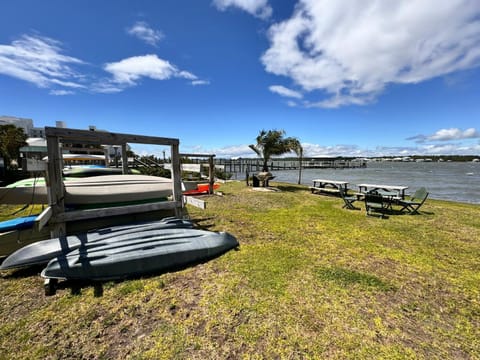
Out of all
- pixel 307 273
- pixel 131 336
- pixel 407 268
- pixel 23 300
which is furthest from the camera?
pixel 407 268

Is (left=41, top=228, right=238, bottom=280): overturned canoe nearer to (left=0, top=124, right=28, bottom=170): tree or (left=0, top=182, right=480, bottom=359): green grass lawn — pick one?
(left=0, top=182, right=480, bottom=359): green grass lawn

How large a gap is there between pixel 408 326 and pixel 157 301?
9.43 ft

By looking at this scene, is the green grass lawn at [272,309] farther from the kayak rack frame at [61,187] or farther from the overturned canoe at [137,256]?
the kayak rack frame at [61,187]

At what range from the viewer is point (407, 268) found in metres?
3.49

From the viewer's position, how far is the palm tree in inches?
567

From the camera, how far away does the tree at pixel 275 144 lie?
14.4 m

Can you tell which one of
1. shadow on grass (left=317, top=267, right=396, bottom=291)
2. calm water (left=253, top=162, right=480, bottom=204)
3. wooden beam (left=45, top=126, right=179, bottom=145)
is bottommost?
calm water (left=253, top=162, right=480, bottom=204)

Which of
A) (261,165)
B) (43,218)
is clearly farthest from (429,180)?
(43,218)

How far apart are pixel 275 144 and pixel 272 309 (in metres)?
12.8

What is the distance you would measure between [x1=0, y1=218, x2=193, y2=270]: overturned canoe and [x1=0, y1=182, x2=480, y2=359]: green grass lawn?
11.5 inches

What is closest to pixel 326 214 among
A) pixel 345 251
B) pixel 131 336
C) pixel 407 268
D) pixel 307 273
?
pixel 345 251

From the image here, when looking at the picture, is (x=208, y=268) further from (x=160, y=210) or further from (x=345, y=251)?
(x=345, y=251)

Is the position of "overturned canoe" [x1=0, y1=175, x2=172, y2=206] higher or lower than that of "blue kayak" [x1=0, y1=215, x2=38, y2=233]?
higher

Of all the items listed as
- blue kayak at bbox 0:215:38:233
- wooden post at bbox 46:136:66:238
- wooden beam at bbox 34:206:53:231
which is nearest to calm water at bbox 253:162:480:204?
wooden post at bbox 46:136:66:238
